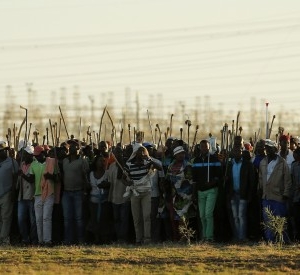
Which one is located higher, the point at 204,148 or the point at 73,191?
the point at 204,148

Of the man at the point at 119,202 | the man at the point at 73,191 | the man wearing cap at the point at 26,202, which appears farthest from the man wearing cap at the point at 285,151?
the man wearing cap at the point at 26,202

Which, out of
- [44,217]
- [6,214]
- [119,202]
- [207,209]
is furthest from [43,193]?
[207,209]

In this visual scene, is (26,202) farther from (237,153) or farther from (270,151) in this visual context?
(270,151)

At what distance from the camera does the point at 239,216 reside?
2603 centimetres

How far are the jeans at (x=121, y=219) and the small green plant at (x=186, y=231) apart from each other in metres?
1.43

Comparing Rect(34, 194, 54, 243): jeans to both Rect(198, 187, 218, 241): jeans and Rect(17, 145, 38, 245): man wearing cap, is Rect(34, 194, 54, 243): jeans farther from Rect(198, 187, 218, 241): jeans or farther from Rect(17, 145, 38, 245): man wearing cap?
Rect(198, 187, 218, 241): jeans

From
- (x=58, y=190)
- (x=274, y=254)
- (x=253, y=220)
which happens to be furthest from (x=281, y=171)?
(x=58, y=190)

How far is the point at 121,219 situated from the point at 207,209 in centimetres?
218

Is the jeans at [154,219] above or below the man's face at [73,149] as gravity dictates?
below

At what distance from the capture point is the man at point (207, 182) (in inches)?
1026

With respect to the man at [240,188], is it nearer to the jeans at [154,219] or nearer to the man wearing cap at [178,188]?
the man wearing cap at [178,188]

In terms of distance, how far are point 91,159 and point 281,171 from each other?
4.89 meters

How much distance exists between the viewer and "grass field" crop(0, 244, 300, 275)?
2016 centimetres

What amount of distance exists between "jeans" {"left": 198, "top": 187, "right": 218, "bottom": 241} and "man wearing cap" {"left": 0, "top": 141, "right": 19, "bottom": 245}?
4.67 m
